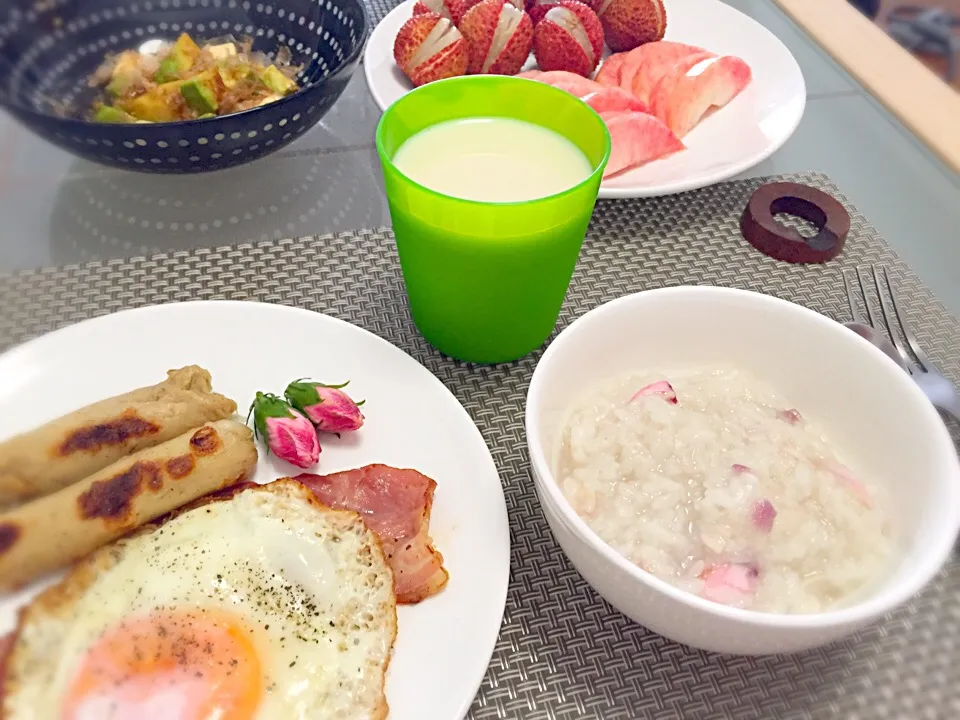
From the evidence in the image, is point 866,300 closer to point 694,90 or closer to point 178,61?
point 694,90

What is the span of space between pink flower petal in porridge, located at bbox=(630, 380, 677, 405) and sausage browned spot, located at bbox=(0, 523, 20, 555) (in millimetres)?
822

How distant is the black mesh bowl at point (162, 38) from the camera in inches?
52.2

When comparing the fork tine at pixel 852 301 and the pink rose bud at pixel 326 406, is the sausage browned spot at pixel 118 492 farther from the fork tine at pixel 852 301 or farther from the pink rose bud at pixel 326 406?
the fork tine at pixel 852 301

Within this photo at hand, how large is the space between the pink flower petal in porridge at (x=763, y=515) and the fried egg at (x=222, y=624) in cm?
46

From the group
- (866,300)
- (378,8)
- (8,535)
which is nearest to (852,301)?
(866,300)

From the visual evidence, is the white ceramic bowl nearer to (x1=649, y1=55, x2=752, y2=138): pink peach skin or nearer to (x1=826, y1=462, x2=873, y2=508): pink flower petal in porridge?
(x1=826, y1=462, x2=873, y2=508): pink flower petal in porridge

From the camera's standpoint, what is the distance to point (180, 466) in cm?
102

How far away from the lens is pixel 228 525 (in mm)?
1016

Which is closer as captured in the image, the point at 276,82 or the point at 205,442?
the point at 205,442

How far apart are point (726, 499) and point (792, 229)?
907 mm

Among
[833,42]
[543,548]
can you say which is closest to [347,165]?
[543,548]

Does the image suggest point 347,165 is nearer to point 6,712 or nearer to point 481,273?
point 481,273

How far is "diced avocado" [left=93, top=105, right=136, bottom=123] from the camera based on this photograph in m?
1.49

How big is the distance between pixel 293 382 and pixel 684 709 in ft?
2.29
